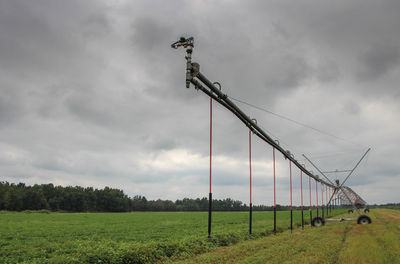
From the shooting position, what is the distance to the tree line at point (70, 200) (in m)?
112

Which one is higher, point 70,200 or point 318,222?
point 318,222

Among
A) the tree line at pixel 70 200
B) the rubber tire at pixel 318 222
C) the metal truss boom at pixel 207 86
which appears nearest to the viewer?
the metal truss boom at pixel 207 86

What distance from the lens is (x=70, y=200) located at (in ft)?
447

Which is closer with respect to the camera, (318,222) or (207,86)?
(207,86)

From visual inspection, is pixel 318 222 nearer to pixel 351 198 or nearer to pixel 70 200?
pixel 351 198

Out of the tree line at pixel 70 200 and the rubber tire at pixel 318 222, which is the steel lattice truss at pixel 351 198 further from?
the tree line at pixel 70 200

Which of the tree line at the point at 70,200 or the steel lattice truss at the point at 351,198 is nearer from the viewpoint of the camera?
the steel lattice truss at the point at 351,198

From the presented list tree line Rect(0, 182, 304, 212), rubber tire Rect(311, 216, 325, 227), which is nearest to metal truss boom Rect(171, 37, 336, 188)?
rubber tire Rect(311, 216, 325, 227)

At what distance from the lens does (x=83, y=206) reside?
5472 inches

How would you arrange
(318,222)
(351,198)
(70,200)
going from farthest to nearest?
(70,200), (351,198), (318,222)

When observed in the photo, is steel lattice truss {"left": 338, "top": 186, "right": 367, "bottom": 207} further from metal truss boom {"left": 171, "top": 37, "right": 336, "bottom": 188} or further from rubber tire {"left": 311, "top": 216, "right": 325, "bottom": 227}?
metal truss boom {"left": 171, "top": 37, "right": 336, "bottom": 188}

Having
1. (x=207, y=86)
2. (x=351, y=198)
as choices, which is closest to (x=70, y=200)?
(x=351, y=198)

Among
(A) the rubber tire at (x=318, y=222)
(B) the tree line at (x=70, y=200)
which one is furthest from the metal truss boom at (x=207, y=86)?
(B) the tree line at (x=70, y=200)

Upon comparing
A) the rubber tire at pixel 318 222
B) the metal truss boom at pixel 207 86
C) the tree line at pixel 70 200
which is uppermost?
the metal truss boom at pixel 207 86
